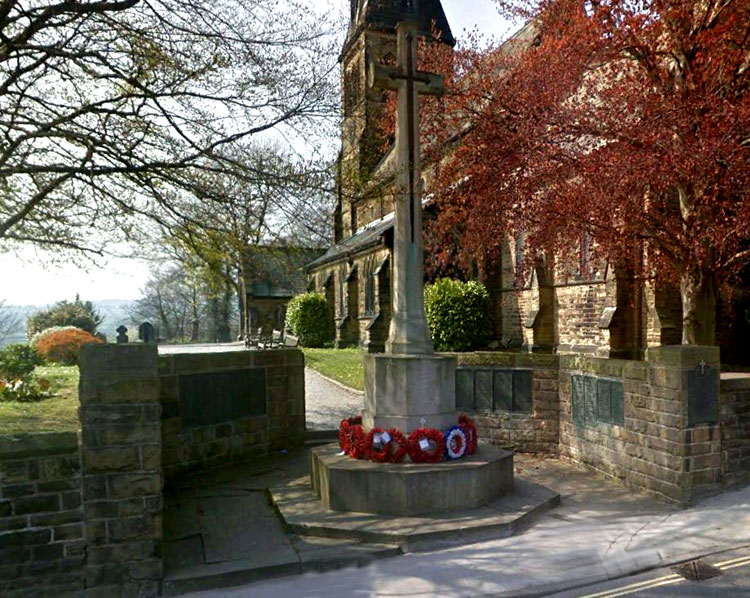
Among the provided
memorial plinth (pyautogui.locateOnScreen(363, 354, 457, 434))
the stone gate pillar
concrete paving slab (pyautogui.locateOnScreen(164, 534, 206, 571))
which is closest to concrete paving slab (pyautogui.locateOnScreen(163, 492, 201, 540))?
concrete paving slab (pyautogui.locateOnScreen(164, 534, 206, 571))

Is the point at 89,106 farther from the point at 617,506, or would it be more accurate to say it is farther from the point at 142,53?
the point at 617,506

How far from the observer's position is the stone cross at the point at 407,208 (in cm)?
677

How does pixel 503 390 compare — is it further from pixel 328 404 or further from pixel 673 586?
pixel 328 404

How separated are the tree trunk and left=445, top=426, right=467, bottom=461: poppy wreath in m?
5.62

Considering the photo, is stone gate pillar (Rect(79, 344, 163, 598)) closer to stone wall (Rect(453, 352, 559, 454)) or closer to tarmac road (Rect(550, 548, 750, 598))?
tarmac road (Rect(550, 548, 750, 598))

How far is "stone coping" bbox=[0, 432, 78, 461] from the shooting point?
439 centimetres

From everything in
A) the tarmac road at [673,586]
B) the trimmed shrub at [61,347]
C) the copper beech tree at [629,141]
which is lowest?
the tarmac road at [673,586]

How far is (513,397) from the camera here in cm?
898

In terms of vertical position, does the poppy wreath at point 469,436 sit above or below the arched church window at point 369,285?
below

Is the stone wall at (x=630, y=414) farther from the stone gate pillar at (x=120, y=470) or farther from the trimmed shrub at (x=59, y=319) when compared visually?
the trimmed shrub at (x=59, y=319)

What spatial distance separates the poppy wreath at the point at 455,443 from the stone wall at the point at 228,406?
11.4ft

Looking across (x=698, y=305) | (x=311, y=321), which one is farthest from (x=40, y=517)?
(x=311, y=321)

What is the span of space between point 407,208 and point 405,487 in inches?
124

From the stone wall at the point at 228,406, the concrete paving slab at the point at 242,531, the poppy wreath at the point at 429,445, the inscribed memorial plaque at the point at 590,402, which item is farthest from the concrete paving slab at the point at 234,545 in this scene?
the inscribed memorial plaque at the point at 590,402
